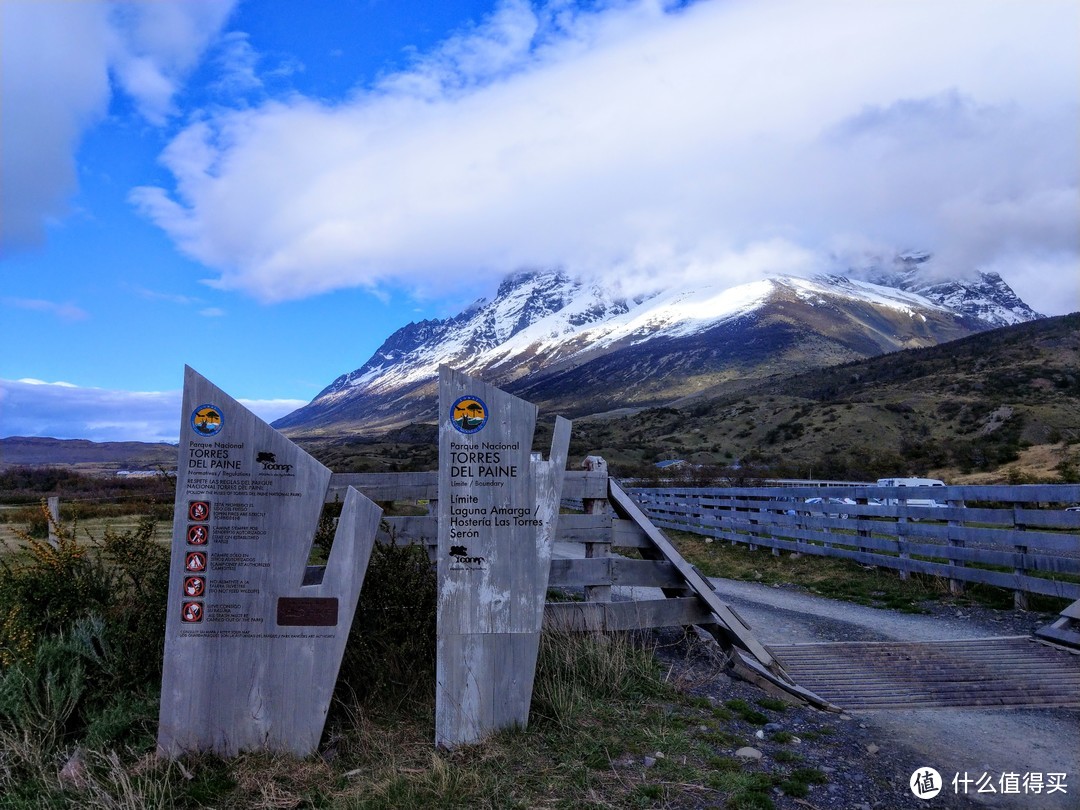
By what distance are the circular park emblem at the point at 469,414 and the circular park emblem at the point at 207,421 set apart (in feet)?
5.13

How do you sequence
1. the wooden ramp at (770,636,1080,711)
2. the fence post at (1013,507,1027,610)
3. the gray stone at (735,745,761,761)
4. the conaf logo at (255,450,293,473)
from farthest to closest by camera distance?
the fence post at (1013,507,1027,610) < the wooden ramp at (770,636,1080,711) < the conaf logo at (255,450,293,473) < the gray stone at (735,745,761,761)

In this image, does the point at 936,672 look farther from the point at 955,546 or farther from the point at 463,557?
the point at 463,557

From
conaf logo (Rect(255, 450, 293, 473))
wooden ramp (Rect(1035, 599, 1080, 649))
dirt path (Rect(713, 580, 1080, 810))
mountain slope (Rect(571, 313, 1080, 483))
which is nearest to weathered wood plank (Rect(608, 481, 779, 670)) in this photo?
dirt path (Rect(713, 580, 1080, 810))

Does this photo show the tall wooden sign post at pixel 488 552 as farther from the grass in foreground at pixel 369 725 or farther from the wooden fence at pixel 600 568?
the wooden fence at pixel 600 568

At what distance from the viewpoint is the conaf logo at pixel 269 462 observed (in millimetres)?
5172

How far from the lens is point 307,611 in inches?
200

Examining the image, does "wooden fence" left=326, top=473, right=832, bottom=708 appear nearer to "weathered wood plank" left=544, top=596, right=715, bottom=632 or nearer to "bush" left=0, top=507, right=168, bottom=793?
"weathered wood plank" left=544, top=596, right=715, bottom=632

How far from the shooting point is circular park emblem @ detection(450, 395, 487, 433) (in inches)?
211

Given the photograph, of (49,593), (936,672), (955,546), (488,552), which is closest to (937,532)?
(955,546)

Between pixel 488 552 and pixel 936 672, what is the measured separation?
4298 millimetres

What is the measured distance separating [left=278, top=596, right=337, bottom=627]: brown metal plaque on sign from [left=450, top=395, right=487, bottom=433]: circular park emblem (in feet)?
4.70

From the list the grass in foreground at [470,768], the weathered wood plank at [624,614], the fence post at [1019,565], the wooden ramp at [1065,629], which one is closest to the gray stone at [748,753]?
the grass in foreground at [470,768]

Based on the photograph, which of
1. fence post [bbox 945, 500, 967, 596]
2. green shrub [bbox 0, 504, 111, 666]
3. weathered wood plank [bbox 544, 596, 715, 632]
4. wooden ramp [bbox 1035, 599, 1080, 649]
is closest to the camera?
green shrub [bbox 0, 504, 111, 666]

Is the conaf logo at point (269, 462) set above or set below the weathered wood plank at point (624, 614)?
above
